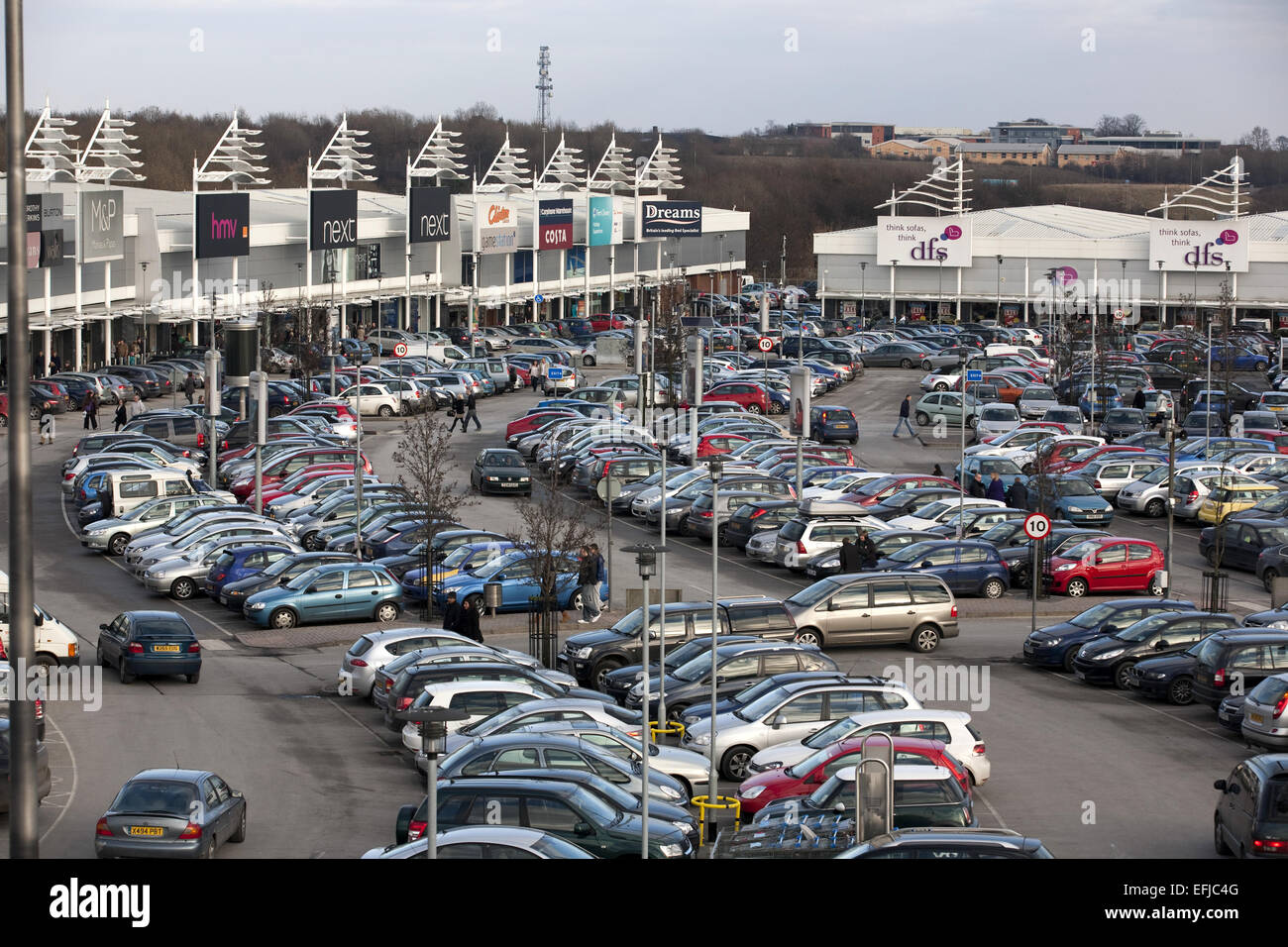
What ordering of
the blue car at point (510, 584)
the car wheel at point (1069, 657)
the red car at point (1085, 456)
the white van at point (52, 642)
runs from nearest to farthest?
1. the white van at point (52, 642)
2. the car wheel at point (1069, 657)
3. the blue car at point (510, 584)
4. the red car at point (1085, 456)

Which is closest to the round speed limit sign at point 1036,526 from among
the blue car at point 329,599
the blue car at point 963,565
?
the blue car at point 963,565

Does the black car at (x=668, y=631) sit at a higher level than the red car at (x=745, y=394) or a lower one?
lower

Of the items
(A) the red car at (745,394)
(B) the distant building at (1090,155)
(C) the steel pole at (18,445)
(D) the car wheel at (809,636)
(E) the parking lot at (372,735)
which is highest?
(B) the distant building at (1090,155)

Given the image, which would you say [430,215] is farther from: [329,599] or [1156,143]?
[1156,143]

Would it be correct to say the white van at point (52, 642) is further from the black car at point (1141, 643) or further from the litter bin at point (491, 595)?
the black car at point (1141, 643)

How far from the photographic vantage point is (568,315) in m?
103

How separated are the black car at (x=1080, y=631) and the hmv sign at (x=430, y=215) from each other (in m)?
60.0

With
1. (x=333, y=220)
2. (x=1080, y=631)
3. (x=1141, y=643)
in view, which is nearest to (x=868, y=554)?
(x=1080, y=631)

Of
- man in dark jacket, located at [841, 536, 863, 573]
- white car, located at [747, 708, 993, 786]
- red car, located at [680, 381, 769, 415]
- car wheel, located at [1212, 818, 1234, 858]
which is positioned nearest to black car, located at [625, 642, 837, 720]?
white car, located at [747, 708, 993, 786]

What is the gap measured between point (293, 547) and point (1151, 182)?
153 metres

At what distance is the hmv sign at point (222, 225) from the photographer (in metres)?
71.5

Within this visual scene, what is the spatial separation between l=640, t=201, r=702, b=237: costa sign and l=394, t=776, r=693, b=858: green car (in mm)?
90346

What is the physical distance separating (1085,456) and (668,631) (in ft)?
69.8
